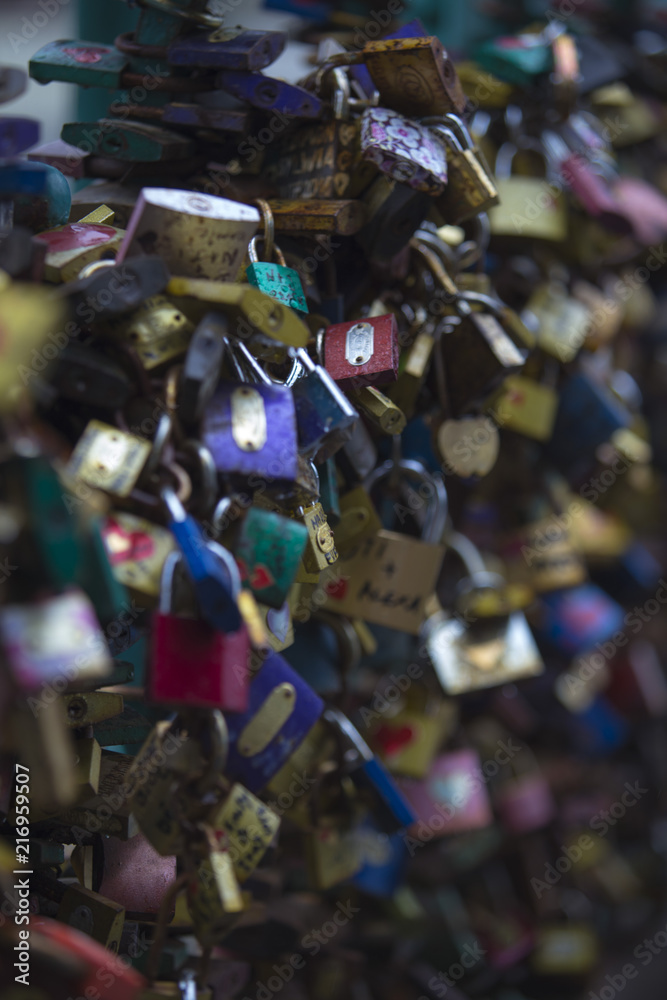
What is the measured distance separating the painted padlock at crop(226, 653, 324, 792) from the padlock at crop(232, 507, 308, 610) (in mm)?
174

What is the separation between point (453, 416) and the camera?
1124 millimetres

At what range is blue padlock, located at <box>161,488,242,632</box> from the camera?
64cm

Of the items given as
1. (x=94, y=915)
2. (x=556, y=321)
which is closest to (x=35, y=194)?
(x=94, y=915)

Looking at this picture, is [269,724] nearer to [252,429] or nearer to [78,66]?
[252,429]

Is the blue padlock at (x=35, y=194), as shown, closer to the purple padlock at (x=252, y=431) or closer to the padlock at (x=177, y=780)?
the purple padlock at (x=252, y=431)

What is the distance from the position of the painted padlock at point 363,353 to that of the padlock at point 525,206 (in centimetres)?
61

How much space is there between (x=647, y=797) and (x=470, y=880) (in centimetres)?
54

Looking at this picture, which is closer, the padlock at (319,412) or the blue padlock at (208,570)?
the blue padlock at (208,570)

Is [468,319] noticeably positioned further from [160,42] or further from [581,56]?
[581,56]

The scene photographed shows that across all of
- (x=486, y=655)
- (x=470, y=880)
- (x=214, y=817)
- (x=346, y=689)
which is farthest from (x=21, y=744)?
(x=470, y=880)

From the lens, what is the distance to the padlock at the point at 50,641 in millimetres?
560

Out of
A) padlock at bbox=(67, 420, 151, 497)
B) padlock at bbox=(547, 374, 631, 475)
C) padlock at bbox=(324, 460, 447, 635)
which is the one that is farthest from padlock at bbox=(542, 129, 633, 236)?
padlock at bbox=(67, 420, 151, 497)

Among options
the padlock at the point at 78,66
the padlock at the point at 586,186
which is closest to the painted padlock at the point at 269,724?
the padlock at the point at 78,66

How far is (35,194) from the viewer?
846 mm
